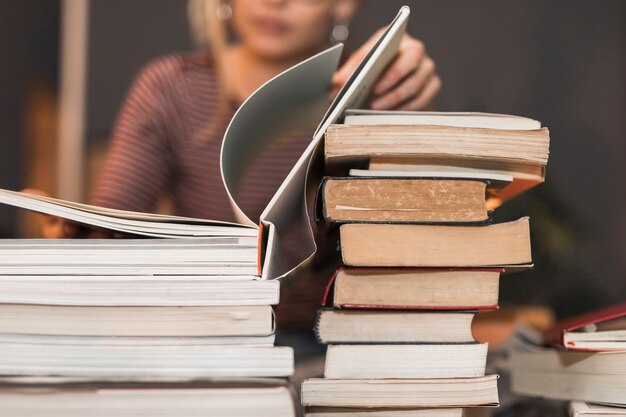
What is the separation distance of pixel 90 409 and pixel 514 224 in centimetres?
37

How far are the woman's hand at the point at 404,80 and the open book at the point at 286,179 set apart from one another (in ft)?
0.26

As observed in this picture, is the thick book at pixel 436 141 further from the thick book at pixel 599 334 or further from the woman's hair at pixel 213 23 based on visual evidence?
the woman's hair at pixel 213 23

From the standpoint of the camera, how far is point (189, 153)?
4.18 ft

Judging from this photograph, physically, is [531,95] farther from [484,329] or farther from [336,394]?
[336,394]

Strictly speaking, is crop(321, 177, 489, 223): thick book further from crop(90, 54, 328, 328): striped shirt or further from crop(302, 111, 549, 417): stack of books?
crop(90, 54, 328, 328): striped shirt

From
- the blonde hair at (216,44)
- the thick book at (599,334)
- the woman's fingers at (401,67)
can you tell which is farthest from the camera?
the blonde hair at (216,44)

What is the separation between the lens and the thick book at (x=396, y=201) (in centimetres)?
53

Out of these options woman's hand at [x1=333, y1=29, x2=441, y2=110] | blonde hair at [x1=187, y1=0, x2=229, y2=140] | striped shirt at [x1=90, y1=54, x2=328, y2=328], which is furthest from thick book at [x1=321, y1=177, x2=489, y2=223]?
blonde hair at [x1=187, y1=0, x2=229, y2=140]

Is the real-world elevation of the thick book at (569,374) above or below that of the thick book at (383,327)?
below

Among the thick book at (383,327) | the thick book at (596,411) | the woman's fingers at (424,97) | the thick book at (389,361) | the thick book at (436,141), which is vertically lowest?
the thick book at (596,411)

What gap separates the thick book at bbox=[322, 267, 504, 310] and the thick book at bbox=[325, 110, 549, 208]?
0.09 m

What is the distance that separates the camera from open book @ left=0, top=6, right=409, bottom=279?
52 cm

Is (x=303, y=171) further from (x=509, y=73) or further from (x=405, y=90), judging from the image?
(x=509, y=73)

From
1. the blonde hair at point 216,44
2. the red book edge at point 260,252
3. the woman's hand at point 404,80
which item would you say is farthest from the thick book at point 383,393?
the blonde hair at point 216,44
